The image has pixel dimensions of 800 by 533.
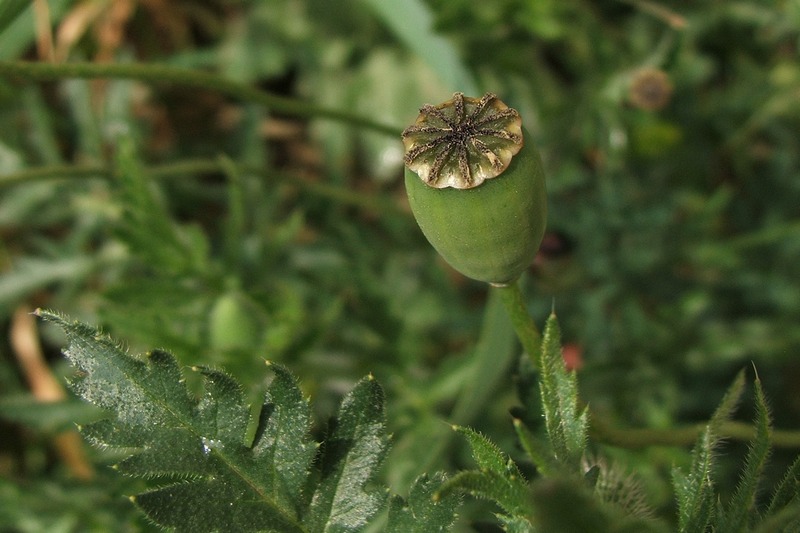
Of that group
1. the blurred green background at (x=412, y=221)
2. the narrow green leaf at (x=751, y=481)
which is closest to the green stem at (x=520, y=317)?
the narrow green leaf at (x=751, y=481)

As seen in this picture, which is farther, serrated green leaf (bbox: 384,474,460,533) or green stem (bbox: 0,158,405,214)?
green stem (bbox: 0,158,405,214)

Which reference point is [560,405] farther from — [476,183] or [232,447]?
[232,447]

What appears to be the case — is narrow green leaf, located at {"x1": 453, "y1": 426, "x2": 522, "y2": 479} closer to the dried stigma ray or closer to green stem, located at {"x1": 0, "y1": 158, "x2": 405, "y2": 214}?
the dried stigma ray

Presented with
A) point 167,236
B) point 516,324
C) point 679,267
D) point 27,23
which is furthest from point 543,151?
point 27,23

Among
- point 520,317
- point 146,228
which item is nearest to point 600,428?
point 520,317

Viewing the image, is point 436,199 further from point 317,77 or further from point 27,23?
point 317,77

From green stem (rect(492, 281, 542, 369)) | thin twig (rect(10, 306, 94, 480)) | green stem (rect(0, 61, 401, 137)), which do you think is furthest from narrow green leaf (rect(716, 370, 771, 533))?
thin twig (rect(10, 306, 94, 480))

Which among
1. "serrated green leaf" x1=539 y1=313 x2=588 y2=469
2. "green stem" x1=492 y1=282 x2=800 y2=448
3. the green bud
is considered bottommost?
"serrated green leaf" x1=539 y1=313 x2=588 y2=469
